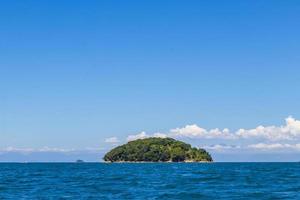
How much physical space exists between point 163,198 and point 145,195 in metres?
3.54

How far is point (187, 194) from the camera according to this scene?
5809cm

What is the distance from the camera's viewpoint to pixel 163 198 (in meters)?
54.6

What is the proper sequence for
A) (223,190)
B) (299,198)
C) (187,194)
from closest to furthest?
(299,198)
(187,194)
(223,190)

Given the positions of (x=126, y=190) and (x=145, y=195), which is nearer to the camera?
(x=145, y=195)

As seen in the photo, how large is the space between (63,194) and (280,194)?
2250 centimetres

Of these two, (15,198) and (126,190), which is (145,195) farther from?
(15,198)

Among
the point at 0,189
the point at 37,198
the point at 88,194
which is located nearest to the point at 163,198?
the point at 88,194

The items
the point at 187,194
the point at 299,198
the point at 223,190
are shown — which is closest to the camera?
the point at 299,198

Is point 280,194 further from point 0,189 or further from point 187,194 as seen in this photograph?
point 0,189

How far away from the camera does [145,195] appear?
189 ft

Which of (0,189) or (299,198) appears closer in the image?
(299,198)

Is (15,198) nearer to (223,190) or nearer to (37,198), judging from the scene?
(37,198)

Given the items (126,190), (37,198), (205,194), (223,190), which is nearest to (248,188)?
(223,190)

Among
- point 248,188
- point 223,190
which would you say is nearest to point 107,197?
point 223,190
